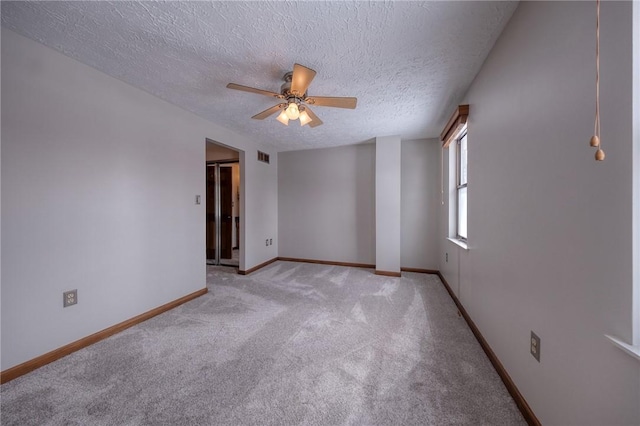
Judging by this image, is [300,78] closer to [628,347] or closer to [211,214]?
[628,347]

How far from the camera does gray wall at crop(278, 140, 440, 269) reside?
4074 mm

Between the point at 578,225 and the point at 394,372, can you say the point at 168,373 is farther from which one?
the point at 578,225

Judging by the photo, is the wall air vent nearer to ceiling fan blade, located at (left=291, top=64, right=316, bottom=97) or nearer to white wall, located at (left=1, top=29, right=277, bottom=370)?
white wall, located at (left=1, top=29, right=277, bottom=370)

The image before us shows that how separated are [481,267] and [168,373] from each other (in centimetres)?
255

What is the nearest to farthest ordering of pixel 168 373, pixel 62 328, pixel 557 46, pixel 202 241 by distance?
pixel 557 46 < pixel 168 373 < pixel 62 328 < pixel 202 241

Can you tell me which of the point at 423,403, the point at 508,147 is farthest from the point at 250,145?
the point at 423,403

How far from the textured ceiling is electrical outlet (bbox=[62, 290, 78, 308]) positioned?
1.89 meters

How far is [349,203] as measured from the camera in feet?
14.8

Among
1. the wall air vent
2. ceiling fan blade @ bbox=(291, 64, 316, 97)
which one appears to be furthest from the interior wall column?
ceiling fan blade @ bbox=(291, 64, 316, 97)

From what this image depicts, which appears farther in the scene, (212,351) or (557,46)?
(212,351)

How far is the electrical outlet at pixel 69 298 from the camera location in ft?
5.90

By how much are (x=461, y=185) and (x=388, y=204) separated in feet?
3.82

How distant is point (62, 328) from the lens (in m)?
1.79

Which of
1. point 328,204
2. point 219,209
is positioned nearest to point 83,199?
point 219,209
